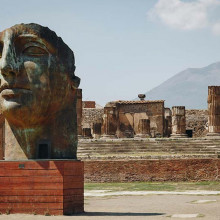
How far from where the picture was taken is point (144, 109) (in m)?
46.6

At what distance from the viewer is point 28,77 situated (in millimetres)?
10180

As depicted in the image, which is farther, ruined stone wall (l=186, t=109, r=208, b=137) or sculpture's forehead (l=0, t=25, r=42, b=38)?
ruined stone wall (l=186, t=109, r=208, b=137)

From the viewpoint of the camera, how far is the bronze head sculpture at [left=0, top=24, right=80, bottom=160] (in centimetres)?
1016

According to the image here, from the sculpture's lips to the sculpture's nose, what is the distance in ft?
0.97

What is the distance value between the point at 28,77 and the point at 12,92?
38 cm

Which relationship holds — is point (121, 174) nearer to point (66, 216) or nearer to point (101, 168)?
point (101, 168)

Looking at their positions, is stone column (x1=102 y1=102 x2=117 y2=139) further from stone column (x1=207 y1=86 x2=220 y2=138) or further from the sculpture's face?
the sculpture's face

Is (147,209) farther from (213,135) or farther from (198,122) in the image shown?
(198,122)

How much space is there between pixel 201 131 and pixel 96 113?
29.5ft

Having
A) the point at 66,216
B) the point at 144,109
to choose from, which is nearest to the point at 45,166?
the point at 66,216

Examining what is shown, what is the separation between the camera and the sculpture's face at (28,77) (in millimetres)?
10156

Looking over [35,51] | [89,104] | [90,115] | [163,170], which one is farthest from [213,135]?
[89,104]

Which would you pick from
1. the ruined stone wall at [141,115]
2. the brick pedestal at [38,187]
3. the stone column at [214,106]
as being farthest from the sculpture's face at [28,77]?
the ruined stone wall at [141,115]

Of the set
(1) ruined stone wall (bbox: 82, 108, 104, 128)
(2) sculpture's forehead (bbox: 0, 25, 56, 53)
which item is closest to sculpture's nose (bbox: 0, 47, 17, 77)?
(2) sculpture's forehead (bbox: 0, 25, 56, 53)
